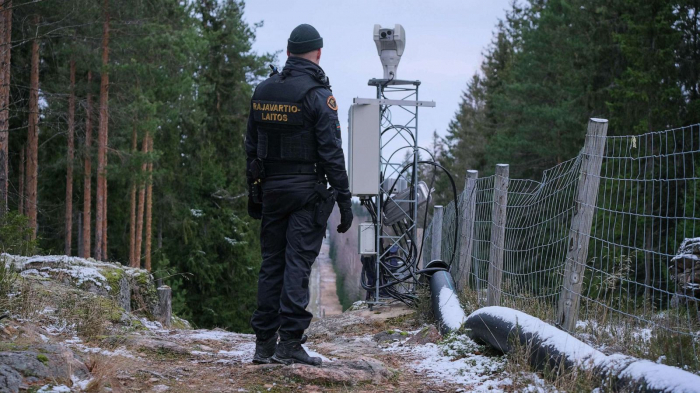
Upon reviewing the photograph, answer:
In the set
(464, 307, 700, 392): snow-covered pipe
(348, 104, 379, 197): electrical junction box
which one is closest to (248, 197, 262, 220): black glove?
(464, 307, 700, 392): snow-covered pipe

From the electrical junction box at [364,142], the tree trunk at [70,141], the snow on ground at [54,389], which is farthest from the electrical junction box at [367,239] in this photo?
the tree trunk at [70,141]

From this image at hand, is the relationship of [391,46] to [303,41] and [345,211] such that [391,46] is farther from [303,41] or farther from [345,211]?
[345,211]

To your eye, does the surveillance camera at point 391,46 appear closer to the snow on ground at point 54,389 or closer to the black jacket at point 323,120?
the black jacket at point 323,120

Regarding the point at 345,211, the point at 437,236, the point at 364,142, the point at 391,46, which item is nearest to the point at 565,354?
the point at 345,211

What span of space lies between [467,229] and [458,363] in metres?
2.57

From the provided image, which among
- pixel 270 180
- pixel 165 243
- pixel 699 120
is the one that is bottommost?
pixel 165 243

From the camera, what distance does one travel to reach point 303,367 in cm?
458

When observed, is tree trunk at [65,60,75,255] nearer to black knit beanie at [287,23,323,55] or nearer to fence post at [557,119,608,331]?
black knit beanie at [287,23,323,55]

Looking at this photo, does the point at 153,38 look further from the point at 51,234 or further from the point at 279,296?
the point at 279,296

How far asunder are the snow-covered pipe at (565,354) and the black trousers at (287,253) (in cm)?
128

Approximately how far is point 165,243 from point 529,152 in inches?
730

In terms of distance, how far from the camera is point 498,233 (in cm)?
611

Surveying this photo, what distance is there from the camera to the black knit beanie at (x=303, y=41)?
16.3ft

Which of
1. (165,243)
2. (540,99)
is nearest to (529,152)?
(540,99)
